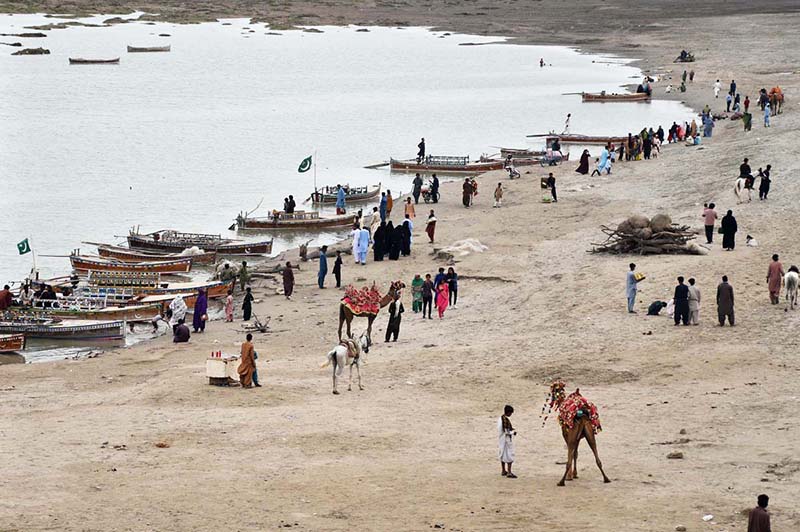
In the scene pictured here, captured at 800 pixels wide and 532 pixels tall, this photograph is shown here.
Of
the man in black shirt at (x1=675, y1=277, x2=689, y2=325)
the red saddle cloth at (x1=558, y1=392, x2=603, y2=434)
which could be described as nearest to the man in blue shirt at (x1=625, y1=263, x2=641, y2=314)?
the man in black shirt at (x1=675, y1=277, x2=689, y2=325)

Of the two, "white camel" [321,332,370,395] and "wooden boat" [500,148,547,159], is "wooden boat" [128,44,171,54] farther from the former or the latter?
"white camel" [321,332,370,395]

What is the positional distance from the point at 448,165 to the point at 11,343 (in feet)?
94.0

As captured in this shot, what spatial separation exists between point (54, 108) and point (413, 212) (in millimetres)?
47149

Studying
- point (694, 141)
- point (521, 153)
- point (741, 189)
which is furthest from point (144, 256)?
point (694, 141)

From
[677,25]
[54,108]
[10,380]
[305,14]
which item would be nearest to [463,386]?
[10,380]

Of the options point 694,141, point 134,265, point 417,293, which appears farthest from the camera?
point 694,141

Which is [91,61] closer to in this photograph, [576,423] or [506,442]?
[506,442]

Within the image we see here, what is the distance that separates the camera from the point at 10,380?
2539cm

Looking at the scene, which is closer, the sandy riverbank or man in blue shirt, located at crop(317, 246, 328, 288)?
the sandy riverbank

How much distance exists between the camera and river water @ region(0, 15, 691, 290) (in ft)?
169

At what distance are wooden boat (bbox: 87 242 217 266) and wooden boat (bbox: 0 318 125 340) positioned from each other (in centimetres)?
804

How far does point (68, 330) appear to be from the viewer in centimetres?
3048

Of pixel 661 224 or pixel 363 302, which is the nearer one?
pixel 363 302

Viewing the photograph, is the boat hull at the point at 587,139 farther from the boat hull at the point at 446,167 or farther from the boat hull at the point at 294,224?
the boat hull at the point at 294,224
